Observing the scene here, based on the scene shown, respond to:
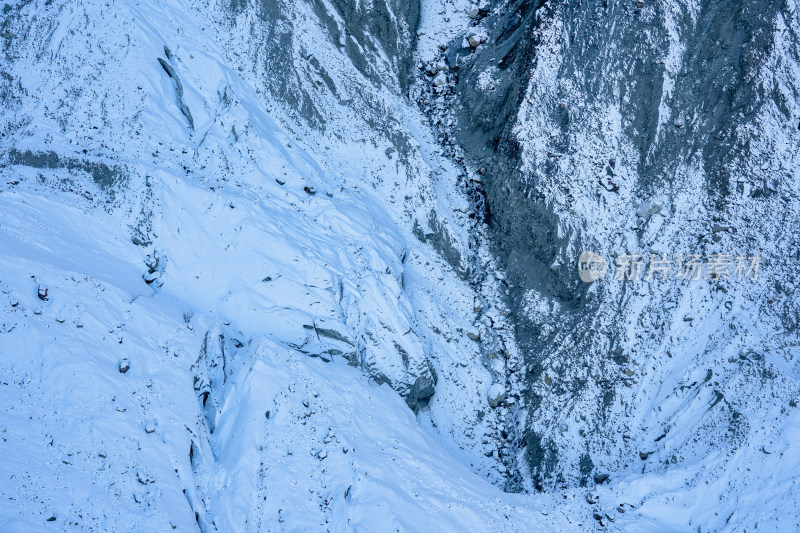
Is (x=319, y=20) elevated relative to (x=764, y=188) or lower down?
lower down

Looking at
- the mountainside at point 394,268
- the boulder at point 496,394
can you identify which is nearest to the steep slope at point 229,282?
the mountainside at point 394,268

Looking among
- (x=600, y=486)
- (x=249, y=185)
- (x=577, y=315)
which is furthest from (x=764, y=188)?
(x=249, y=185)

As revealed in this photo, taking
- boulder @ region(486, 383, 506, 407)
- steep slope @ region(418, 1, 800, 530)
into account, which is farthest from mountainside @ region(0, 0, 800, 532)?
boulder @ region(486, 383, 506, 407)

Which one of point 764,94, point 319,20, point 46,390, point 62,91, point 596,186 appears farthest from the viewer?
point 319,20

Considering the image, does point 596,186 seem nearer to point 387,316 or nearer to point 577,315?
point 577,315

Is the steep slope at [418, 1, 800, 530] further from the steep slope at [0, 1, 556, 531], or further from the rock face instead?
the steep slope at [0, 1, 556, 531]

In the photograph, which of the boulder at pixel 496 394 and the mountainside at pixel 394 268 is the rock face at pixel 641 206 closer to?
the mountainside at pixel 394 268

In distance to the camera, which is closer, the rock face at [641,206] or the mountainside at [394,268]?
the mountainside at [394,268]
